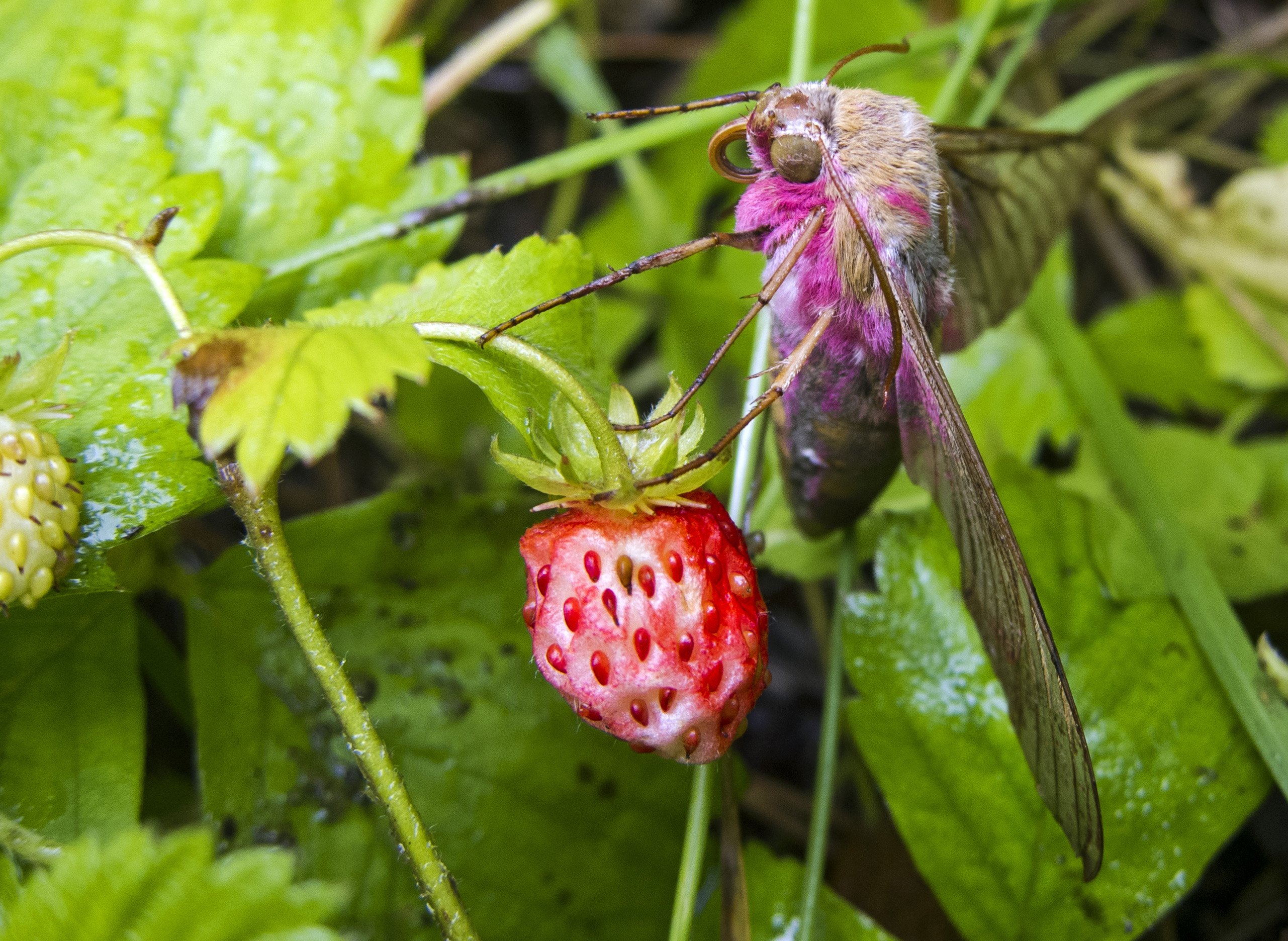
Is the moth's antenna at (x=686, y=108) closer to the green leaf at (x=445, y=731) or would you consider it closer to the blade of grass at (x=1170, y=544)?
the green leaf at (x=445, y=731)

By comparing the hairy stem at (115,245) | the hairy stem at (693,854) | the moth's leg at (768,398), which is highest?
the hairy stem at (115,245)

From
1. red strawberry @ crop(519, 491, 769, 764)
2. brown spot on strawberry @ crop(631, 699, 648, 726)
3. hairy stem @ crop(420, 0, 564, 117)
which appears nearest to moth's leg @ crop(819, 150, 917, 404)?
red strawberry @ crop(519, 491, 769, 764)

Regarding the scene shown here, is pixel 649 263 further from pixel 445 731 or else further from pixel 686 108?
pixel 445 731

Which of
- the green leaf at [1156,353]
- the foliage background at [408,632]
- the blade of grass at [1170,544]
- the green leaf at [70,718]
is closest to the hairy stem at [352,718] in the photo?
the foliage background at [408,632]

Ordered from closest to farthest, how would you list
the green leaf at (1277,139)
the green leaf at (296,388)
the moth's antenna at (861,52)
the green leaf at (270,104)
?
the green leaf at (296,388)
the moth's antenna at (861,52)
the green leaf at (270,104)
the green leaf at (1277,139)

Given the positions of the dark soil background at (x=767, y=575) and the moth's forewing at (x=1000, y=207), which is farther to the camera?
the dark soil background at (x=767, y=575)


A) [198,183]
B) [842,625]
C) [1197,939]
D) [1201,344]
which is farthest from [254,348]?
[1201,344]
